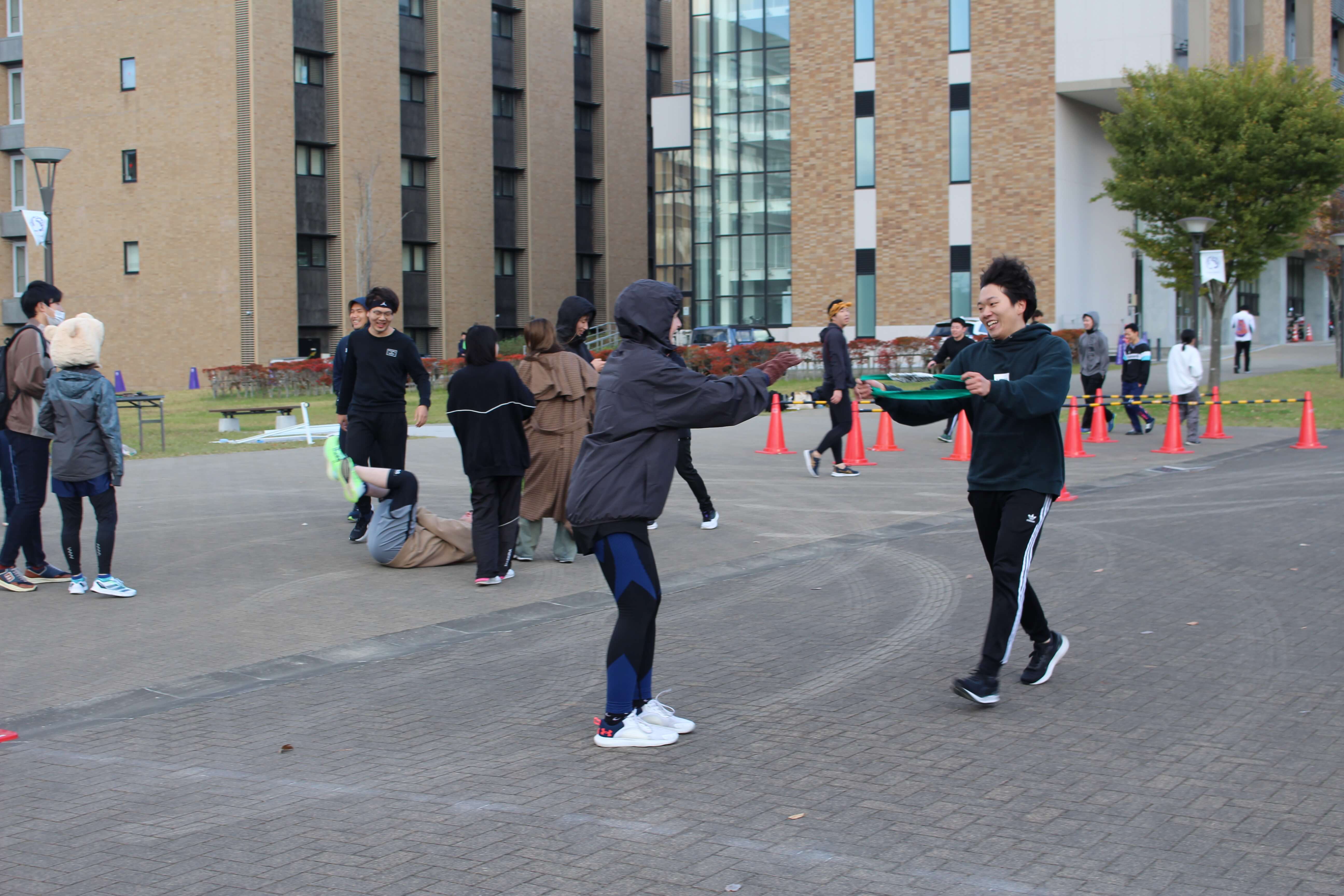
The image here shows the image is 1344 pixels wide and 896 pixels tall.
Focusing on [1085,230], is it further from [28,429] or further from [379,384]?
[28,429]

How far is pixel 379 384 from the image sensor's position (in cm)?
962

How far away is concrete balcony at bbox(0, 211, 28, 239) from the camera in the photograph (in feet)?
163

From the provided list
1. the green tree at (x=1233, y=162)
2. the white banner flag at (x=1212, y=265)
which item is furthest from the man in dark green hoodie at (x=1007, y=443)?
the green tree at (x=1233, y=162)

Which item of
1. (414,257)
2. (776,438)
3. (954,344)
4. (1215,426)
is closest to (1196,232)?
(1215,426)

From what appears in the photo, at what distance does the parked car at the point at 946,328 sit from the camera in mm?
36750

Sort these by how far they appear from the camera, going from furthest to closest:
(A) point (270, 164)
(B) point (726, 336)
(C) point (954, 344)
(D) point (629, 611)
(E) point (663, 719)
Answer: (A) point (270, 164) → (B) point (726, 336) → (C) point (954, 344) → (E) point (663, 719) → (D) point (629, 611)

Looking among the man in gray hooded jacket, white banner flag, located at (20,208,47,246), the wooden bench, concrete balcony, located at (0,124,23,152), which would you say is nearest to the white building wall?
the man in gray hooded jacket

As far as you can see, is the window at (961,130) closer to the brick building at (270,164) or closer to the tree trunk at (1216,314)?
the tree trunk at (1216,314)

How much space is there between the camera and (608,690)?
5156mm

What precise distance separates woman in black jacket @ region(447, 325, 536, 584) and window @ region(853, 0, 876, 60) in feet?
124

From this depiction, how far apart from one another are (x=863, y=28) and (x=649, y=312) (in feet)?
135

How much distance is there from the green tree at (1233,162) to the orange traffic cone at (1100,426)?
317 inches

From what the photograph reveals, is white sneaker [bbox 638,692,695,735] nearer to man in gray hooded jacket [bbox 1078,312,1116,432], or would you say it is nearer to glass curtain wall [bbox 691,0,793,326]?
man in gray hooded jacket [bbox 1078,312,1116,432]

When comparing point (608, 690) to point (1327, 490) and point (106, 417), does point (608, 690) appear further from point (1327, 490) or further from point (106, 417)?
point (1327, 490)
